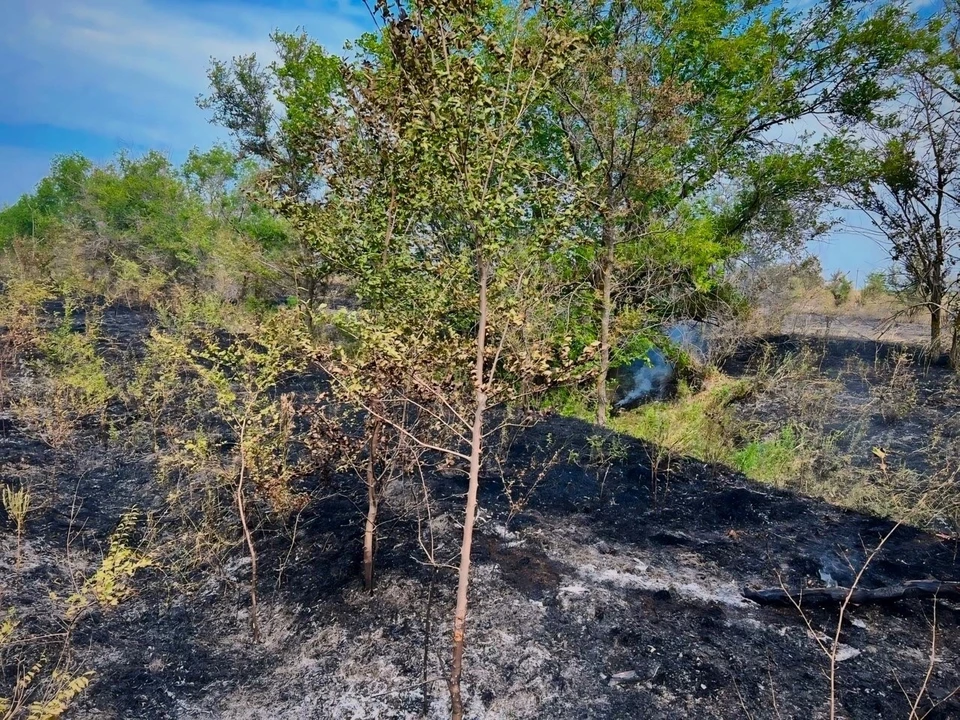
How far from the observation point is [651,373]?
11422 mm

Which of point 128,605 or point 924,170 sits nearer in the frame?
point 128,605

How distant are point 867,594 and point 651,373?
292 inches

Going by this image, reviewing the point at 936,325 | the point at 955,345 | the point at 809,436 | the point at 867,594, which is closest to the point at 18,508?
the point at 867,594

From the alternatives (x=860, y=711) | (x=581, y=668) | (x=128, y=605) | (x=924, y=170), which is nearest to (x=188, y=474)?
(x=128, y=605)

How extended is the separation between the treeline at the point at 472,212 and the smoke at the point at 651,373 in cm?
88

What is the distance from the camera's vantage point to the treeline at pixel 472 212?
3104 mm

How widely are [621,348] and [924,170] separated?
7.32m

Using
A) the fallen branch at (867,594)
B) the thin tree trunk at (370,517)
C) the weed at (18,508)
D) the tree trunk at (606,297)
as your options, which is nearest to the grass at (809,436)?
the tree trunk at (606,297)

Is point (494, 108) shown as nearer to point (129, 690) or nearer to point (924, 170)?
point (129, 690)

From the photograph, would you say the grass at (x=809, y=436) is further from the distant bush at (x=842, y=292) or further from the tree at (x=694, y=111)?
the distant bush at (x=842, y=292)

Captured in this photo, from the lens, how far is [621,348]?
8.73m

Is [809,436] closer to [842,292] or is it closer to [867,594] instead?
[867,594]

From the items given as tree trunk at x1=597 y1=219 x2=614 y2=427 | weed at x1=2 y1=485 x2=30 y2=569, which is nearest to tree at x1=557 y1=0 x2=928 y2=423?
tree trunk at x1=597 y1=219 x2=614 y2=427

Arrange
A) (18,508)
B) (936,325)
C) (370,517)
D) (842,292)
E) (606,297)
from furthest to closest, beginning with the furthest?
1. (842,292)
2. (936,325)
3. (606,297)
4. (18,508)
5. (370,517)
